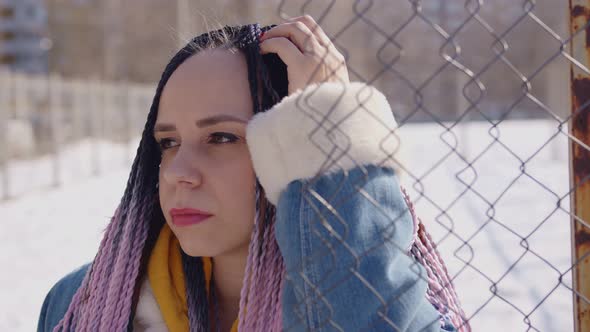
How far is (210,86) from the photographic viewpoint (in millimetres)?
Result: 1598

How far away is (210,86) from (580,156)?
85 centimetres

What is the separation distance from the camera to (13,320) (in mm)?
4352

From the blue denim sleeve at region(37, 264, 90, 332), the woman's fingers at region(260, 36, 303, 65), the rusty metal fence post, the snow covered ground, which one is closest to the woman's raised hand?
the woman's fingers at region(260, 36, 303, 65)

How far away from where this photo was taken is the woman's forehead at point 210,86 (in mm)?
1586

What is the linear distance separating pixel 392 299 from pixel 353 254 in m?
0.13

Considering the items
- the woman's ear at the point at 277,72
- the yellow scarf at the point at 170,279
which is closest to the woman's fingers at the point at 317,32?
the woman's ear at the point at 277,72

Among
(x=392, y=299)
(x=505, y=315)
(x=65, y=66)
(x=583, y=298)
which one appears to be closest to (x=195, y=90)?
(x=392, y=299)

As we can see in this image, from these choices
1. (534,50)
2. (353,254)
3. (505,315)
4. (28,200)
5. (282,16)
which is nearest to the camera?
(282,16)

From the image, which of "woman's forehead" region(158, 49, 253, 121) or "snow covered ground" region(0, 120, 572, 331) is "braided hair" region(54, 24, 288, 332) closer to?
"woman's forehead" region(158, 49, 253, 121)

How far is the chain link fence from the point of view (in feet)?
4.48

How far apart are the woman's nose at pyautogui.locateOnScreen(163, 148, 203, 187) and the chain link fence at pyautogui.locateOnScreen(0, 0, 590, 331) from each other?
0.34 m

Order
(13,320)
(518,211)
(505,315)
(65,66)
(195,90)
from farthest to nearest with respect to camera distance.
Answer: (65,66), (518,211), (13,320), (505,315), (195,90)

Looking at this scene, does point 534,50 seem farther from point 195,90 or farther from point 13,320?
point 195,90

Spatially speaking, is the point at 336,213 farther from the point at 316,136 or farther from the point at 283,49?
the point at 283,49
